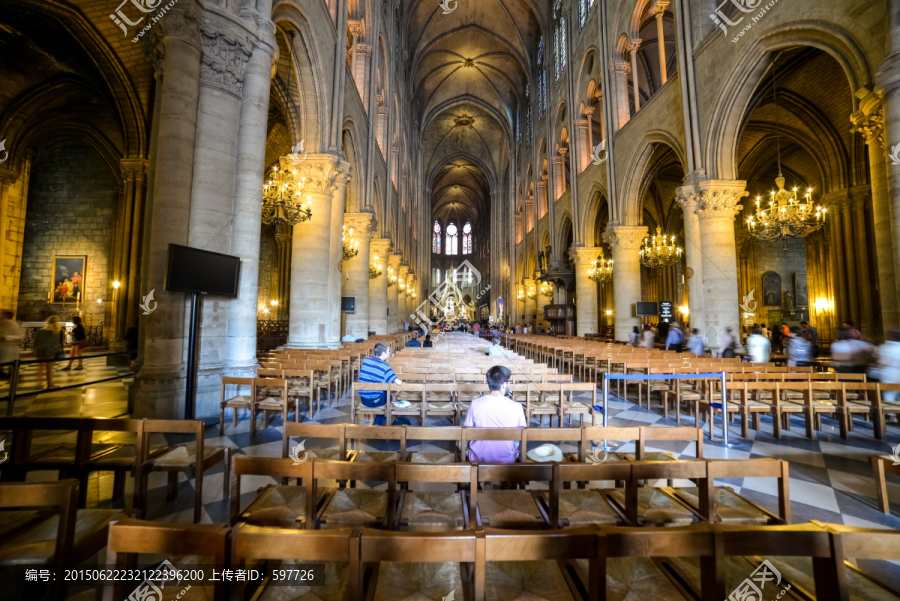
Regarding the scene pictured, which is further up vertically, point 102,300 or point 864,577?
point 102,300

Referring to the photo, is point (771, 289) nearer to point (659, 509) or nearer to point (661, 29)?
point (661, 29)

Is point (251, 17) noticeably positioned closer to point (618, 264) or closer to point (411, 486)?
point (411, 486)

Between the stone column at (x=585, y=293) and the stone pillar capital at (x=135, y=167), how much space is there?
15503 millimetres

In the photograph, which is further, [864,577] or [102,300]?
[102,300]

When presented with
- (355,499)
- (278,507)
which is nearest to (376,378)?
(355,499)

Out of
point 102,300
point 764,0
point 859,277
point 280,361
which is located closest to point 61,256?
point 102,300

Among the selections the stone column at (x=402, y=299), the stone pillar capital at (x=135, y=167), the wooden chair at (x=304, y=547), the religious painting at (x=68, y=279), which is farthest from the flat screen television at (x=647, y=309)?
the religious painting at (x=68, y=279)

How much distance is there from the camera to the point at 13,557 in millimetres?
1570

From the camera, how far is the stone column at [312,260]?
31.0 feet

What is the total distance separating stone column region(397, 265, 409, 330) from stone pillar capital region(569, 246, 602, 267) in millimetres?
9849

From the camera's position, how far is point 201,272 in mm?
4742

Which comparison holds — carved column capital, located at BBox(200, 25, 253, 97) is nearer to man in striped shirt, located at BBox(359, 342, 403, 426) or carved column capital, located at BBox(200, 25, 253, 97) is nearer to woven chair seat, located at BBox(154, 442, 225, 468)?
man in striped shirt, located at BBox(359, 342, 403, 426)

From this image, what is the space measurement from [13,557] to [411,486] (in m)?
2.28

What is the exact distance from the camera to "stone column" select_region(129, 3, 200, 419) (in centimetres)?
481
